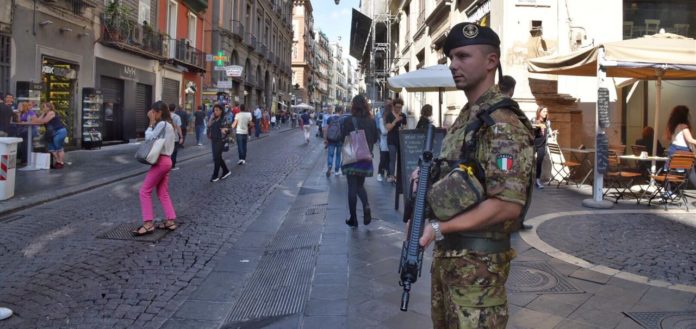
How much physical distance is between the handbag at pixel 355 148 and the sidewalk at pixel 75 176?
472cm

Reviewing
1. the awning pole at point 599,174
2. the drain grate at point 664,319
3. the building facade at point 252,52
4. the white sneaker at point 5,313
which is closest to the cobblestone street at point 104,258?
the white sneaker at point 5,313

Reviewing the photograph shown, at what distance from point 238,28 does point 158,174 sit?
31.3 m

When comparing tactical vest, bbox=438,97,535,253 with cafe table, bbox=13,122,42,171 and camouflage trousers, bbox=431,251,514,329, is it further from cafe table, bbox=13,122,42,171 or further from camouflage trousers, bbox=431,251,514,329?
cafe table, bbox=13,122,42,171

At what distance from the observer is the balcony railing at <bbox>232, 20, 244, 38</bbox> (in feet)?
114

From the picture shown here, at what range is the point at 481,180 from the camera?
1.81 metres

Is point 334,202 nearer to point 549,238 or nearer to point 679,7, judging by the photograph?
point 549,238

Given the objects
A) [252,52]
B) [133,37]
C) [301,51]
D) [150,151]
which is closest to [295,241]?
[150,151]

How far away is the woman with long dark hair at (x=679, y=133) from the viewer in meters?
8.22

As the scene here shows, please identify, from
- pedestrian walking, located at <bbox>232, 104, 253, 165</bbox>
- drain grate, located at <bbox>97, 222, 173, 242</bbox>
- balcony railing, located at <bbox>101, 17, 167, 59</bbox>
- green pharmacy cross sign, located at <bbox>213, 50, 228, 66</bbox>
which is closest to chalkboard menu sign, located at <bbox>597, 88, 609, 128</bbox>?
drain grate, located at <bbox>97, 222, 173, 242</bbox>

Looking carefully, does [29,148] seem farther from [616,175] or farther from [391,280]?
[616,175]

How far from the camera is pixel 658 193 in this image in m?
8.62

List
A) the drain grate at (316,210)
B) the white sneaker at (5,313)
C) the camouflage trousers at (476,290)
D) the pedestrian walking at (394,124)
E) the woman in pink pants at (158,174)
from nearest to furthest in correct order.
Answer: the camouflage trousers at (476,290)
the white sneaker at (5,313)
the woman in pink pants at (158,174)
the drain grate at (316,210)
the pedestrian walking at (394,124)

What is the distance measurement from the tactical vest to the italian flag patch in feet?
0.23

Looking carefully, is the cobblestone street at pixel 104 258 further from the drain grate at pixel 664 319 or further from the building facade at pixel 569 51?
the building facade at pixel 569 51
